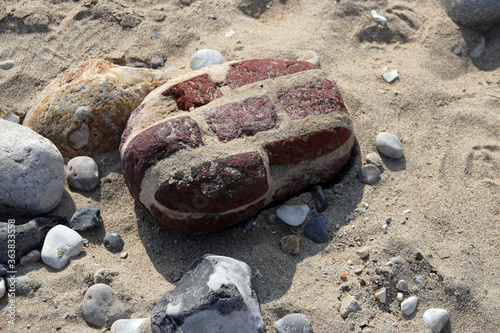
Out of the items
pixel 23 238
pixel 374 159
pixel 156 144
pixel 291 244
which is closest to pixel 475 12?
pixel 374 159

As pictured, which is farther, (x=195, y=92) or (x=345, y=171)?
(x=345, y=171)

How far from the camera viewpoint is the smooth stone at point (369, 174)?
2.91 metres

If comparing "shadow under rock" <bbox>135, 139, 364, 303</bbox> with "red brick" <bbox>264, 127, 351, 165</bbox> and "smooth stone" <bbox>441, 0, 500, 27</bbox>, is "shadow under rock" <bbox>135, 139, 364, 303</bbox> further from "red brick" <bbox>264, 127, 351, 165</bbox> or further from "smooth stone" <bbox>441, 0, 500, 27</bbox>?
"smooth stone" <bbox>441, 0, 500, 27</bbox>

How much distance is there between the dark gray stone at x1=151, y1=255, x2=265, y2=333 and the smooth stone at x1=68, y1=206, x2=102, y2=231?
767mm

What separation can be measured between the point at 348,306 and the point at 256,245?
61 cm

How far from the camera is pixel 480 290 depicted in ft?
7.82

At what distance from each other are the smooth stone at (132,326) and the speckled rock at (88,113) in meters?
1.36

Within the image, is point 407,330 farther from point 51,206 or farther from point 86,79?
point 86,79

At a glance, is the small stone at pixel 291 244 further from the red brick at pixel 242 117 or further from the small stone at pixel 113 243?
the small stone at pixel 113 243

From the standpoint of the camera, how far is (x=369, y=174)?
9.59ft

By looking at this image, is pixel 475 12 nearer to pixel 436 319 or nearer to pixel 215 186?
pixel 436 319

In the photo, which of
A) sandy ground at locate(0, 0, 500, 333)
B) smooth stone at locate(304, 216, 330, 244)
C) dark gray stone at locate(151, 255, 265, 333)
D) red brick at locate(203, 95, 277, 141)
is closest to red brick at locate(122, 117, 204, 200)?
red brick at locate(203, 95, 277, 141)

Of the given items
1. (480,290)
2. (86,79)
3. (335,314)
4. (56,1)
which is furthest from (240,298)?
(56,1)

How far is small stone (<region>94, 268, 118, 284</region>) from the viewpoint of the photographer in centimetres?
243
